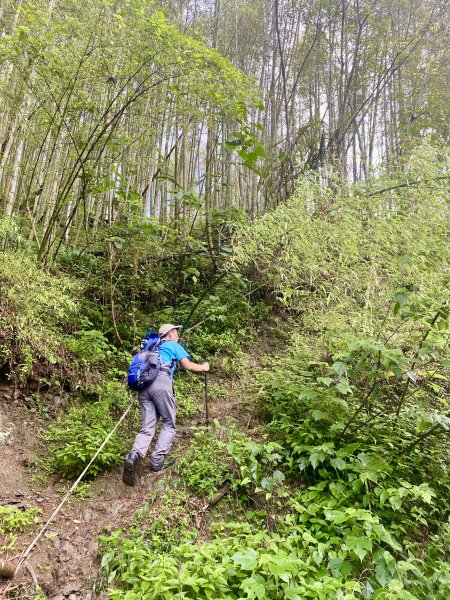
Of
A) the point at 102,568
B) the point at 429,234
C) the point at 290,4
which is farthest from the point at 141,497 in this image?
the point at 290,4

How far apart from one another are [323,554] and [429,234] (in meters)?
2.55

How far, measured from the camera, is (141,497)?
9.89ft

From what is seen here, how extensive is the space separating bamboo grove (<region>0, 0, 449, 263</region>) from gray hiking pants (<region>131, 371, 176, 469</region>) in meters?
2.51

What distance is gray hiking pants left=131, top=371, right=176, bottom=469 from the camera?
10.8 ft

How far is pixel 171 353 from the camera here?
3607 millimetres

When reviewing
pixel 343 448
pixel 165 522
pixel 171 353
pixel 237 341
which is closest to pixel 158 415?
pixel 171 353

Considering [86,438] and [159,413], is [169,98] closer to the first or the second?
[159,413]

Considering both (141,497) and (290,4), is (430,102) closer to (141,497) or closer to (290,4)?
(290,4)

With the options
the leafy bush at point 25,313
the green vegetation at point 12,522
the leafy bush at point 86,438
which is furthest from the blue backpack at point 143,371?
the green vegetation at point 12,522

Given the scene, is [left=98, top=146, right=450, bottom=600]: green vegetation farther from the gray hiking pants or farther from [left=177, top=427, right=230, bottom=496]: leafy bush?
the gray hiking pants

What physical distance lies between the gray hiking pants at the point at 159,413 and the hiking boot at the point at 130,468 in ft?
0.63

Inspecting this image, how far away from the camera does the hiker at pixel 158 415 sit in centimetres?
312

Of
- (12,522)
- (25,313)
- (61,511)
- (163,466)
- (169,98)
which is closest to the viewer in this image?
(12,522)

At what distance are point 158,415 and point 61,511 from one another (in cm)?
102
